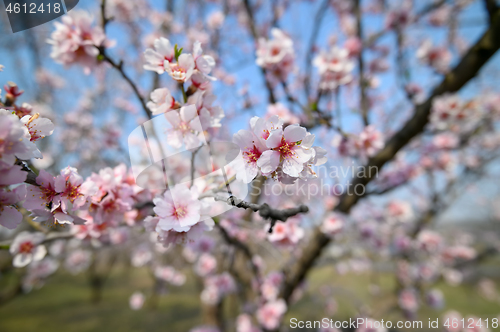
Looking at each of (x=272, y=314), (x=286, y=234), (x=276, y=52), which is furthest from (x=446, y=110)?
(x=272, y=314)

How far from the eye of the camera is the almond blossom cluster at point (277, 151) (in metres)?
0.66

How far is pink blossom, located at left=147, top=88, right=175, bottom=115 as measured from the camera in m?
0.83

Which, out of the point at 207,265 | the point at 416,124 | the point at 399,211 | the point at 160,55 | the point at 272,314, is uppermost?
the point at 160,55

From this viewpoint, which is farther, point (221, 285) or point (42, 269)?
point (42, 269)

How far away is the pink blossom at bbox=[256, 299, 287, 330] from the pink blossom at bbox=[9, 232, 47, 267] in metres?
1.94

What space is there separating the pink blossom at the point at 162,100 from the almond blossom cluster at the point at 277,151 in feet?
1.07

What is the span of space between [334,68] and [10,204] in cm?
193

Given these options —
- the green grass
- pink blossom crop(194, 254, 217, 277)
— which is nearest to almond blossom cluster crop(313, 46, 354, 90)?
pink blossom crop(194, 254, 217, 277)

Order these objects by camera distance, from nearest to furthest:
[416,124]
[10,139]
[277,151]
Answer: [10,139], [277,151], [416,124]

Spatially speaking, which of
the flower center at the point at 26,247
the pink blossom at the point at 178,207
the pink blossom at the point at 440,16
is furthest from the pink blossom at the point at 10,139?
the pink blossom at the point at 440,16

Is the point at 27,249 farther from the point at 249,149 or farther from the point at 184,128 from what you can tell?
the point at 249,149

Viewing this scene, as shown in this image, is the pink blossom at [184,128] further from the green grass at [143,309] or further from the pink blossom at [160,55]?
the green grass at [143,309]

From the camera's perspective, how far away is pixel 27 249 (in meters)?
1.14

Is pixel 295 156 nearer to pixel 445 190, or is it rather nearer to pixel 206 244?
pixel 206 244
